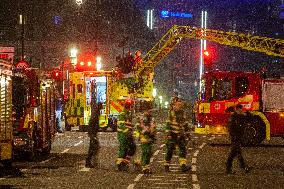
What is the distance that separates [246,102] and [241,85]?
67 centimetres

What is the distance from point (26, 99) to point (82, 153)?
4260mm

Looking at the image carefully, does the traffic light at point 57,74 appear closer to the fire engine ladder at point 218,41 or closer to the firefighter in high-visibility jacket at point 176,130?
the firefighter in high-visibility jacket at point 176,130

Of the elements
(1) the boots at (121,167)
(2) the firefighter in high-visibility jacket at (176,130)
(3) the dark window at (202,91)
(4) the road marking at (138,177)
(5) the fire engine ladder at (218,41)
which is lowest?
(4) the road marking at (138,177)

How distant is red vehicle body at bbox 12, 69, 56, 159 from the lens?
20.3 meters

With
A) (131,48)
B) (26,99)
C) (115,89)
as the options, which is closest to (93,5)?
(131,48)

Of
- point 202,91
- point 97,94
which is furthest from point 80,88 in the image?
point 202,91

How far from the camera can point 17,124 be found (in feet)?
66.7

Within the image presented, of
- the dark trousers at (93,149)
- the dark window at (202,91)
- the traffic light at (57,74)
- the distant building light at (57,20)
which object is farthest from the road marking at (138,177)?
the distant building light at (57,20)

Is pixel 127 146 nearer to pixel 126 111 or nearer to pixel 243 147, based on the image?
pixel 126 111

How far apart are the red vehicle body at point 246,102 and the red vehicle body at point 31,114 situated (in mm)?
7329

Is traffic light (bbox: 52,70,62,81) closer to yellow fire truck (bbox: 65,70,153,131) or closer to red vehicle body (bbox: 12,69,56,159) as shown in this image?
red vehicle body (bbox: 12,69,56,159)

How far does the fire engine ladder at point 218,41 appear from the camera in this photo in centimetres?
4256

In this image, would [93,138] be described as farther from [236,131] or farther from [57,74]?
[57,74]

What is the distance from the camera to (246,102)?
93.7ft
